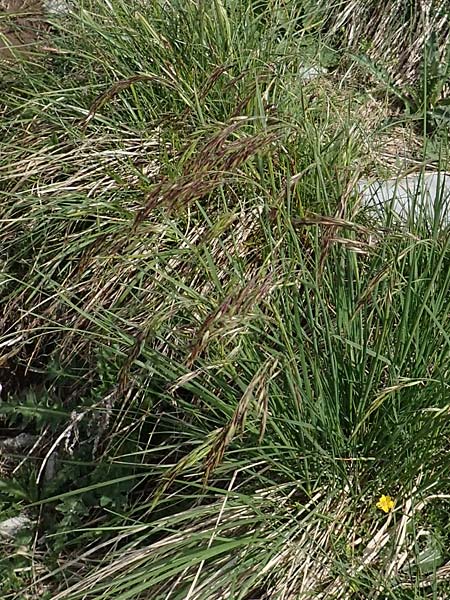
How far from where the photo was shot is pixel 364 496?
2121 millimetres

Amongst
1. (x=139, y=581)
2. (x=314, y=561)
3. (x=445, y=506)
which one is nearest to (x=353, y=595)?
(x=314, y=561)

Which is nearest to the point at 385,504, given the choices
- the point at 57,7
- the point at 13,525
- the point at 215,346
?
the point at 215,346

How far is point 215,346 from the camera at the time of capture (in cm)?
209

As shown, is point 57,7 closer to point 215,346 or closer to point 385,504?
point 215,346

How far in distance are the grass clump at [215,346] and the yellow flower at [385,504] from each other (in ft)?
0.21

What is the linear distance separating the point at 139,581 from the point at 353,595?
0.49 m

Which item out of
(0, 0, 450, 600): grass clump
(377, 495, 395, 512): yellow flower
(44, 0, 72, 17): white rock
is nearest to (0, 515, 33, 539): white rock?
(0, 0, 450, 600): grass clump

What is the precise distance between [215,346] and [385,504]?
0.52 meters

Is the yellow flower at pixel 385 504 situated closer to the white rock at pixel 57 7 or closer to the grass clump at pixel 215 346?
the grass clump at pixel 215 346

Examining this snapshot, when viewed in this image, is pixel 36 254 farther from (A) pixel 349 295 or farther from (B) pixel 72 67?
(A) pixel 349 295

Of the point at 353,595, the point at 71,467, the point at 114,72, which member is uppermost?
the point at 114,72

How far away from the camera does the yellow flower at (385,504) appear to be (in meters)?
2.02

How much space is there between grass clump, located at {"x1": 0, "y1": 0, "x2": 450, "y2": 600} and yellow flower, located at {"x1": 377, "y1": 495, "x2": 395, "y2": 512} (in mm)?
65

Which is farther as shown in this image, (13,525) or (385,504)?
(13,525)
